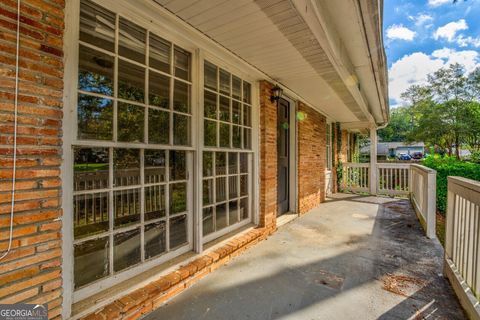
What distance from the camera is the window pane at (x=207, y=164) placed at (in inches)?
114

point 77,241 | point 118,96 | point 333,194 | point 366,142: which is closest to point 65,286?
point 77,241

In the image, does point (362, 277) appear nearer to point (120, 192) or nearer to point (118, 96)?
point (120, 192)

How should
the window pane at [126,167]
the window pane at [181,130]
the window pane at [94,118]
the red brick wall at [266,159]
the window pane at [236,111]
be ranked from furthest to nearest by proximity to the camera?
the red brick wall at [266,159], the window pane at [236,111], the window pane at [181,130], the window pane at [126,167], the window pane at [94,118]

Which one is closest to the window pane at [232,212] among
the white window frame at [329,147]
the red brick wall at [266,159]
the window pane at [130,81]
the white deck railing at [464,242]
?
the red brick wall at [266,159]

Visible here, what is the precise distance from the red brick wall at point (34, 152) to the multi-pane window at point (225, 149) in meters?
1.54

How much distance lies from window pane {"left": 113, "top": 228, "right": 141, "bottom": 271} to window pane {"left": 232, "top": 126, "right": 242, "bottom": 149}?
68.8 inches

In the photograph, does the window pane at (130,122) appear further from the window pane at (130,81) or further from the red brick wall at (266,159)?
the red brick wall at (266,159)

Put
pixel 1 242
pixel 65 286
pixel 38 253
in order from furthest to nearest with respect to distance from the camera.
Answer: pixel 65 286
pixel 38 253
pixel 1 242

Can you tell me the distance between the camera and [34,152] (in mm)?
1403

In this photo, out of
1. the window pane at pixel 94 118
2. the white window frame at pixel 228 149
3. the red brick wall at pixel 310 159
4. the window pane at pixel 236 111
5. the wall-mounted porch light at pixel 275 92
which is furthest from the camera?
the red brick wall at pixel 310 159

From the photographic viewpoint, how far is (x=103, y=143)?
1.81 metres

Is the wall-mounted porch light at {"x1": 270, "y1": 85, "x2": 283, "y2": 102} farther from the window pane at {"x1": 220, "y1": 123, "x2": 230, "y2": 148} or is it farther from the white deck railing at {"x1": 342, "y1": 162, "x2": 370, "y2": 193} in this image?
the white deck railing at {"x1": 342, "y1": 162, "x2": 370, "y2": 193}

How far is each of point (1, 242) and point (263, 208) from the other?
3.04 m

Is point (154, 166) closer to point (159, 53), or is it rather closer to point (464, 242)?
point (159, 53)
